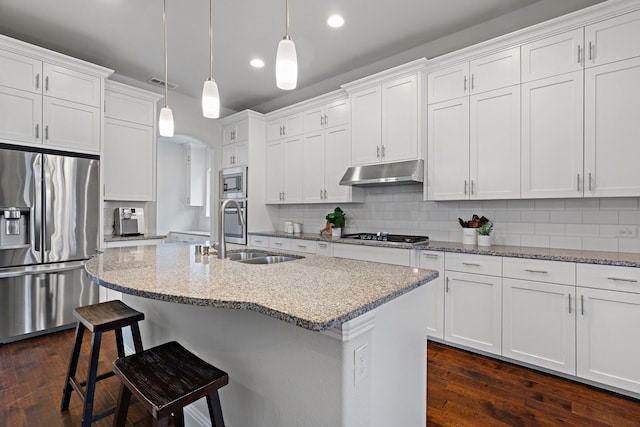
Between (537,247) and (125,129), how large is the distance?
443cm

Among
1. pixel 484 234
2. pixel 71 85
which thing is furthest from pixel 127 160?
pixel 484 234

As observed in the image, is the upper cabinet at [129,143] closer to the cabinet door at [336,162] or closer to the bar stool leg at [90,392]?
the cabinet door at [336,162]

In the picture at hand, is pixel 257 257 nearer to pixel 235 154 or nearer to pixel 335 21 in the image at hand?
pixel 335 21

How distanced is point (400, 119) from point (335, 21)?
3.58 feet

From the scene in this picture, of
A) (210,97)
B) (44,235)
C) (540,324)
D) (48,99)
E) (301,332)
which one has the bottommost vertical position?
(540,324)

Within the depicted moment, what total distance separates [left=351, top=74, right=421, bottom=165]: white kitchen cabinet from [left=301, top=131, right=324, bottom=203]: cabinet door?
21.5 inches

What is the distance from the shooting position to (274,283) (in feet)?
4.31

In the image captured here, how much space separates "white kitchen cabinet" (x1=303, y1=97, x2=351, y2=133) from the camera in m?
3.82

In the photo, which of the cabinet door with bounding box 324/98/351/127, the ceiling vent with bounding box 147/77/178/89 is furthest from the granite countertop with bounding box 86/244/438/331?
the ceiling vent with bounding box 147/77/178/89

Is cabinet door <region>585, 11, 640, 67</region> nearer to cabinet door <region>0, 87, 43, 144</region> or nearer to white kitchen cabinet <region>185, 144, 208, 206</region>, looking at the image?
cabinet door <region>0, 87, 43, 144</region>

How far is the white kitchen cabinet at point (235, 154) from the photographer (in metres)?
4.58

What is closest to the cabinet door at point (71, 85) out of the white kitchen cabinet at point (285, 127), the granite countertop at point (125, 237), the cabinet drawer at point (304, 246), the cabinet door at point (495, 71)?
the granite countertop at point (125, 237)

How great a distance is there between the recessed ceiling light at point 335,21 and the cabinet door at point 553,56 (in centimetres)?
153

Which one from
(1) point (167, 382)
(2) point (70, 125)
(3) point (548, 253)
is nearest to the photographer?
(1) point (167, 382)
